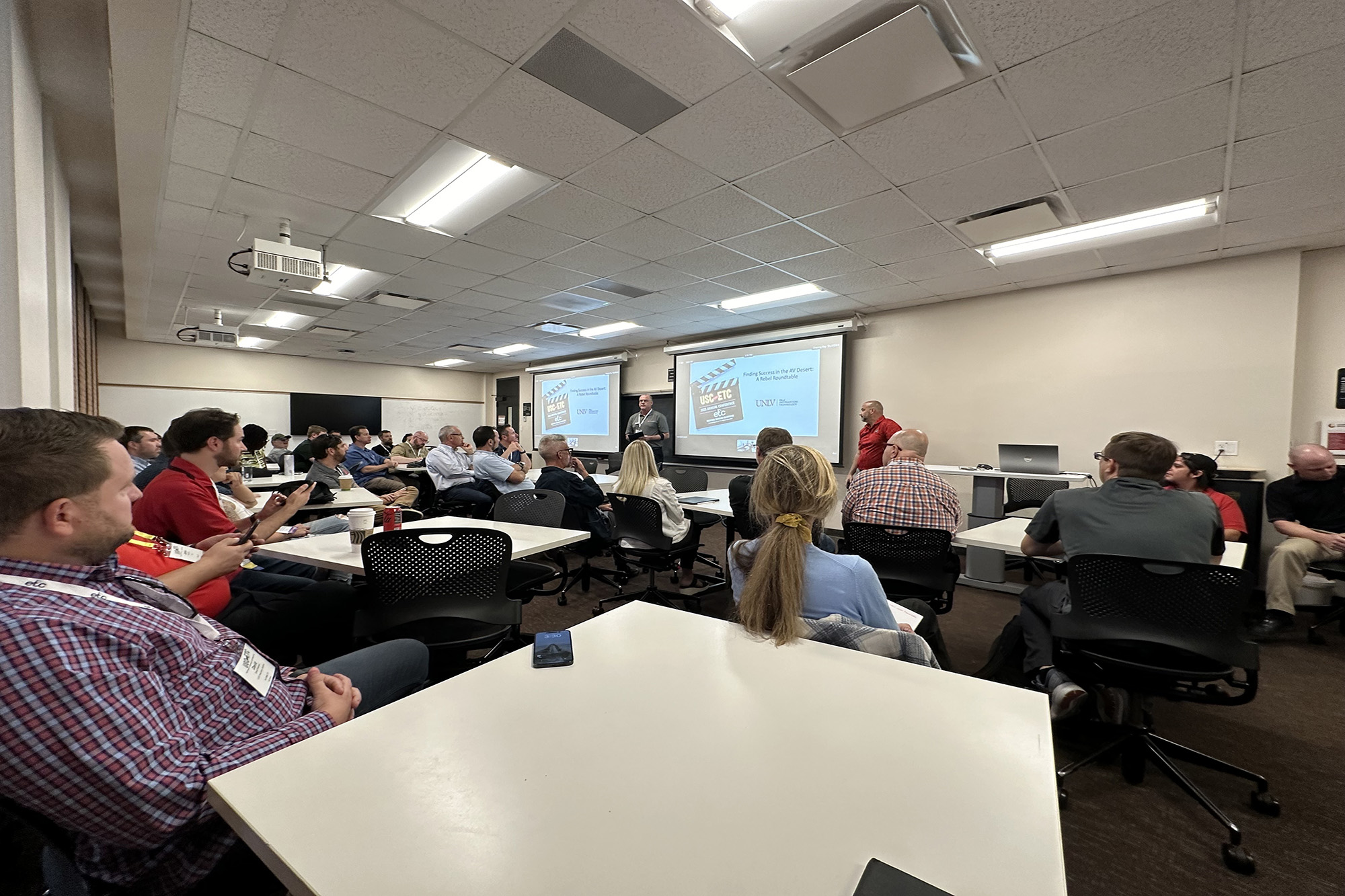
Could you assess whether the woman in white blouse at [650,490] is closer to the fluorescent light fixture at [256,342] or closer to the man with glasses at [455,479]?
the man with glasses at [455,479]

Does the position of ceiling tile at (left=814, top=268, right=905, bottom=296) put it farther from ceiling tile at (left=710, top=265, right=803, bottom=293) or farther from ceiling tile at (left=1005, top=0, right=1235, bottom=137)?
ceiling tile at (left=1005, top=0, right=1235, bottom=137)

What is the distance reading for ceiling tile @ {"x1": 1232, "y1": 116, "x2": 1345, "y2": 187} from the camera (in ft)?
8.04

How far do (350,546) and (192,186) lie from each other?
97.1 inches

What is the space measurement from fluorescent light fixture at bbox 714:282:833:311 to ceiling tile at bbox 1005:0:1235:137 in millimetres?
2766

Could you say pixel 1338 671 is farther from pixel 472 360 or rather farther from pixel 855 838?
pixel 472 360

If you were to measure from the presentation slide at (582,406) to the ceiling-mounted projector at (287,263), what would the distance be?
17.7ft

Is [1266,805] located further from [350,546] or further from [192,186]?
[192,186]

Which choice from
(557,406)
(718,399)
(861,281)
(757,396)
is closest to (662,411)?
(718,399)

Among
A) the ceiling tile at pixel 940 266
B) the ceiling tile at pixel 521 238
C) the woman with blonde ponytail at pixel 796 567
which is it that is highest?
the ceiling tile at pixel 940 266

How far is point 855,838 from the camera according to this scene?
66cm

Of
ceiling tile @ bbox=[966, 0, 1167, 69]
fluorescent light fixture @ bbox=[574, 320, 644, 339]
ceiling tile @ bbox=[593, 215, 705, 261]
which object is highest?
ceiling tile @ bbox=[966, 0, 1167, 69]

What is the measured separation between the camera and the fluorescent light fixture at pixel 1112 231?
3.37 m

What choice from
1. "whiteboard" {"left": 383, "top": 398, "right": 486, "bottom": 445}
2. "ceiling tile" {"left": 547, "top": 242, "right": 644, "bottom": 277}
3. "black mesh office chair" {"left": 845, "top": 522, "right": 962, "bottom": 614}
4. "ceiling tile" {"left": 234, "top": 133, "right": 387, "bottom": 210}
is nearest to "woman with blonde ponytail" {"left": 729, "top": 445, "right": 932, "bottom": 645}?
"black mesh office chair" {"left": 845, "top": 522, "right": 962, "bottom": 614}

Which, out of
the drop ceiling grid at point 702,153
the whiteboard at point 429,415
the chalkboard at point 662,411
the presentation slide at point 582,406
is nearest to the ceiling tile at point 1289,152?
the drop ceiling grid at point 702,153
